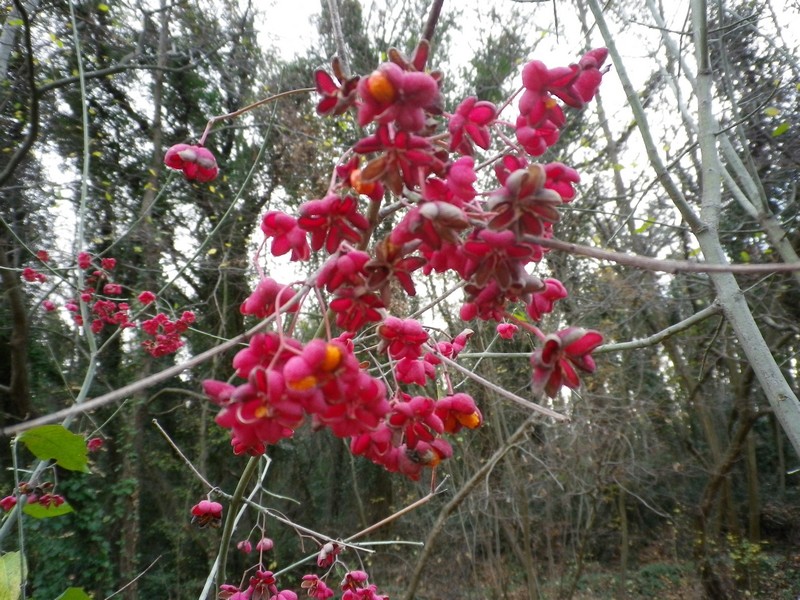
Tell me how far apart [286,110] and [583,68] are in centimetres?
794

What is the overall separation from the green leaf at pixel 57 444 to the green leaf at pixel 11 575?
0.38m

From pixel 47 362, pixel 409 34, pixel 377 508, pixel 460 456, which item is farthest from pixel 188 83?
pixel 377 508

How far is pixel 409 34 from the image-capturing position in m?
8.70

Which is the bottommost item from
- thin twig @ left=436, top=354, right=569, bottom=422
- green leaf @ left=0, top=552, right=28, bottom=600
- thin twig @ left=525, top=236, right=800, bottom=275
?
green leaf @ left=0, top=552, right=28, bottom=600

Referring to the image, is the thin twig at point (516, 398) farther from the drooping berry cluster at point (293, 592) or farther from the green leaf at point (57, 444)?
the drooping berry cluster at point (293, 592)

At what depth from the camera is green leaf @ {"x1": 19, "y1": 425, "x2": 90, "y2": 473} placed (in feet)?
3.95

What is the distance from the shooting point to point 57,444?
49.1 inches

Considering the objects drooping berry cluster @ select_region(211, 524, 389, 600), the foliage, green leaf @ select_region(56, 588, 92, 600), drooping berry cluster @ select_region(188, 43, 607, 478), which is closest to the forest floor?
the foliage

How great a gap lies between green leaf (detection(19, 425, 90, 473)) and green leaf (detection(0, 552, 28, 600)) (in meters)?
0.38

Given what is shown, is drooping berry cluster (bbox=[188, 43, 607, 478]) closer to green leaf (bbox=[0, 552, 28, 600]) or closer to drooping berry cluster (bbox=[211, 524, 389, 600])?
green leaf (bbox=[0, 552, 28, 600])

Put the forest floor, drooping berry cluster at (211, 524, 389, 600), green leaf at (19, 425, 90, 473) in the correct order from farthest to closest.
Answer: the forest floor < drooping berry cluster at (211, 524, 389, 600) < green leaf at (19, 425, 90, 473)

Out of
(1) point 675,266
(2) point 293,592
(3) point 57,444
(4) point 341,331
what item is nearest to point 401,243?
(1) point 675,266

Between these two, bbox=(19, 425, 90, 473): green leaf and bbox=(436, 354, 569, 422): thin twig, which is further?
bbox=(19, 425, 90, 473): green leaf

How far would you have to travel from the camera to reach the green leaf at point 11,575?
135cm
